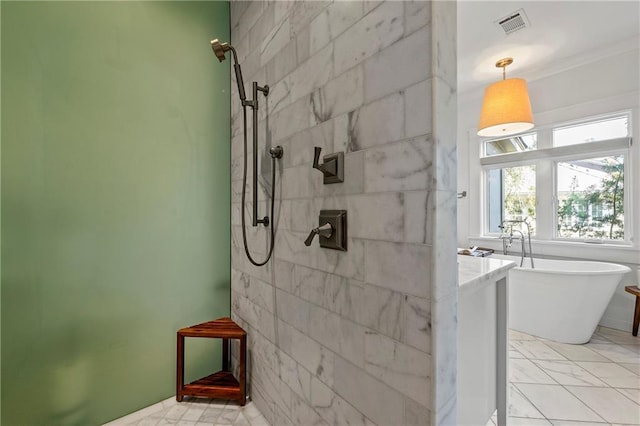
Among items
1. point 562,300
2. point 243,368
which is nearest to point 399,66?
point 243,368

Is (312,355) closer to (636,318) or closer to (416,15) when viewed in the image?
(416,15)

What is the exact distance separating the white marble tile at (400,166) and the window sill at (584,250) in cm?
347

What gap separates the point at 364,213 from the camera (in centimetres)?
90

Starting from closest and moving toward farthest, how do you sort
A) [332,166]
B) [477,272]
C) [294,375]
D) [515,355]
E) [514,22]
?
[332,166] → [477,272] → [294,375] → [515,355] → [514,22]

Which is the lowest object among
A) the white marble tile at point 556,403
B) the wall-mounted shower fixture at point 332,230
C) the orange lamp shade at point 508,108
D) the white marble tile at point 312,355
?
the white marble tile at point 556,403

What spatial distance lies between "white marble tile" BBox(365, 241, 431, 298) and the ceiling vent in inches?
109

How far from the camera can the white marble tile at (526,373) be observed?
6.45ft

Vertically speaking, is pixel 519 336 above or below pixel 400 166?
below

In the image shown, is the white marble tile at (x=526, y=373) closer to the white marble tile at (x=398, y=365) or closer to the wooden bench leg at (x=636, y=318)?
the wooden bench leg at (x=636, y=318)

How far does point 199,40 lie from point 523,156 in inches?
148

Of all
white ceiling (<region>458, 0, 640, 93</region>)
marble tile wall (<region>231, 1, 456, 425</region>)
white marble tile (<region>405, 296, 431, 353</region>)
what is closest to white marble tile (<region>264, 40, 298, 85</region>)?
marble tile wall (<region>231, 1, 456, 425</region>)

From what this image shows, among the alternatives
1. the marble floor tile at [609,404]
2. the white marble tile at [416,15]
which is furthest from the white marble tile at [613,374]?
the white marble tile at [416,15]

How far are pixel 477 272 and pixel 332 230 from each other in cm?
60

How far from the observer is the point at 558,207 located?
3.32 m
